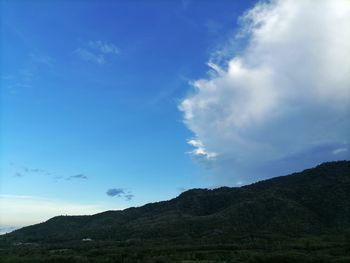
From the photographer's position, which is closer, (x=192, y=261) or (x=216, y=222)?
(x=192, y=261)

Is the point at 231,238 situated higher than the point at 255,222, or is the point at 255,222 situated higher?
the point at 255,222

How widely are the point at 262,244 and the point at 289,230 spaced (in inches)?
1328

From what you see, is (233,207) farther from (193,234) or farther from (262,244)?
(262,244)

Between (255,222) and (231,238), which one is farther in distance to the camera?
(255,222)

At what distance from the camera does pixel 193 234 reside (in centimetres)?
16662

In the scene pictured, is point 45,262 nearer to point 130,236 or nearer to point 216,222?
point 130,236

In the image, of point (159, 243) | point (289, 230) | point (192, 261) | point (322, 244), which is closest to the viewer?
point (192, 261)

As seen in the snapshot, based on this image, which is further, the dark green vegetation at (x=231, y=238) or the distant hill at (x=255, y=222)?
the distant hill at (x=255, y=222)

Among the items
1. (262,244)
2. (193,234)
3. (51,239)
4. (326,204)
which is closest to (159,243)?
(193,234)

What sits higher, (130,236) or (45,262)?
(130,236)

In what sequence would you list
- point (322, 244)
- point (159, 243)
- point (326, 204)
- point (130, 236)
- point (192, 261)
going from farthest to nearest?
1. point (326, 204)
2. point (130, 236)
3. point (159, 243)
4. point (322, 244)
5. point (192, 261)

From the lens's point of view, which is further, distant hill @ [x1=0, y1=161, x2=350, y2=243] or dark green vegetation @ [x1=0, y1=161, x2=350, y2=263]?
distant hill @ [x1=0, y1=161, x2=350, y2=243]

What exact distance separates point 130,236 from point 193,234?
2660cm

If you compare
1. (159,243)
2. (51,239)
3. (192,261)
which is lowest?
(192,261)
